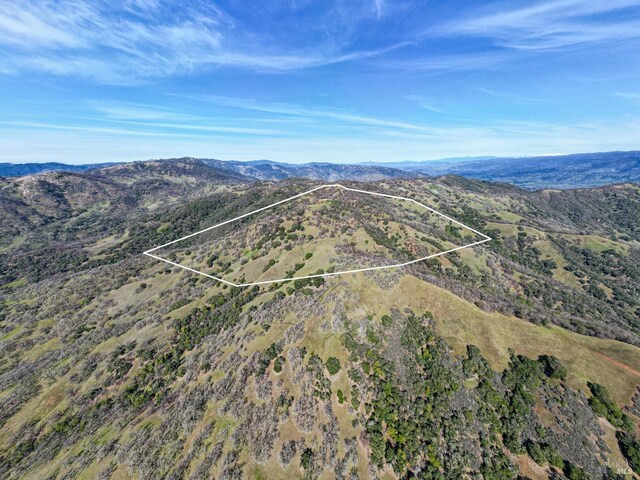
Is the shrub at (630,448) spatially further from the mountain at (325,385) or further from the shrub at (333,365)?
the shrub at (333,365)

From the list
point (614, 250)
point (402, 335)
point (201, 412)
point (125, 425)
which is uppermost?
point (402, 335)

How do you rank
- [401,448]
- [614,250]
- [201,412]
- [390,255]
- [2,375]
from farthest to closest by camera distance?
[614,250] < [390,255] < [2,375] < [201,412] < [401,448]

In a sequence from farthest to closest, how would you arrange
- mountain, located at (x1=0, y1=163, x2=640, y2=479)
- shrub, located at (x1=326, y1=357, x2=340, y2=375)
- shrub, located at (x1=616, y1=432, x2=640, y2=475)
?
shrub, located at (x1=326, y1=357, x2=340, y2=375)
mountain, located at (x1=0, y1=163, x2=640, y2=479)
shrub, located at (x1=616, y1=432, x2=640, y2=475)

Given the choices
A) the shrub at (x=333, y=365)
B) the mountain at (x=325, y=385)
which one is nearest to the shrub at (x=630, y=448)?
the mountain at (x=325, y=385)

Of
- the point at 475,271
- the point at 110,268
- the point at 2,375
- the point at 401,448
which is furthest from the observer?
the point at 110,268

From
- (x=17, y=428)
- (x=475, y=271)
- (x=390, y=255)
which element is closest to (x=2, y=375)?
(x=17, y=428)

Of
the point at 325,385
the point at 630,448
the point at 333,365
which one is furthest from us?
the point at 333,365

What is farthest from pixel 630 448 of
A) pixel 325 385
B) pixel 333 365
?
pixel 325 385

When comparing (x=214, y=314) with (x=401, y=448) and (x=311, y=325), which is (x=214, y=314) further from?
(x=401, y=448)

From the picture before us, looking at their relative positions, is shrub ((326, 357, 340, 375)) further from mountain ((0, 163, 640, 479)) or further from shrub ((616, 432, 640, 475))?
shrub ((616, 432, 640, 475))

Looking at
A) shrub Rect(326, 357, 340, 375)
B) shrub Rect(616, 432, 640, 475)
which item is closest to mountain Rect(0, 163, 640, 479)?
shrub Rect(616, 432, 640, 475)

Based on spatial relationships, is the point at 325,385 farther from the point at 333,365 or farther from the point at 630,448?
the point at 630,448
